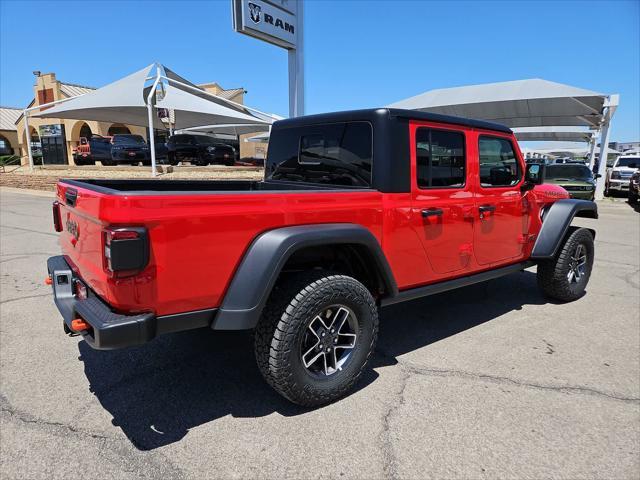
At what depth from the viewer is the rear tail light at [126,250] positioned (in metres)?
1.99

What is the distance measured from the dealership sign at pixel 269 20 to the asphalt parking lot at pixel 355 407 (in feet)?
40.1

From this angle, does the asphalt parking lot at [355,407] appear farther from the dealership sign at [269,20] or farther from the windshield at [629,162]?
the windshield at [629,162]

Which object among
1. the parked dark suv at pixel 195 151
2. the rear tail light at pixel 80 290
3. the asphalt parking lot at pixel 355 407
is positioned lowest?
the asphalt parking lot at pixel 355 407

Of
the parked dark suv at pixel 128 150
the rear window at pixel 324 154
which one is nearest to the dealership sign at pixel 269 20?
the parked dark suv at pixel 128 150

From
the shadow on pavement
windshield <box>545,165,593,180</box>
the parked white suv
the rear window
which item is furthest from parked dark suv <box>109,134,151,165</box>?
the parked white suv

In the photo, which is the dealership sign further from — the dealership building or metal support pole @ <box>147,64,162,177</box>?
the dealership building

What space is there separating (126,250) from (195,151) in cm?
2243

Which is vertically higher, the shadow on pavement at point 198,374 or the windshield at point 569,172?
the windshield at point 569,172

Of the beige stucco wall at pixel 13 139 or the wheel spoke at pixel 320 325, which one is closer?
the wheel spoke at pixel 320 325

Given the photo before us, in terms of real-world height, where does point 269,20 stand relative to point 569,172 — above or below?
above

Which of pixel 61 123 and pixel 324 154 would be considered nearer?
pixel 324 154

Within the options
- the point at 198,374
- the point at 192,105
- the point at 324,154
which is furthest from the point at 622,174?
the point at 198,374

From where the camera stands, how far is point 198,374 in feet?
10.3

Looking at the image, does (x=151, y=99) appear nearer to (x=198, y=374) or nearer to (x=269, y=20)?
(x=269, y=20)
